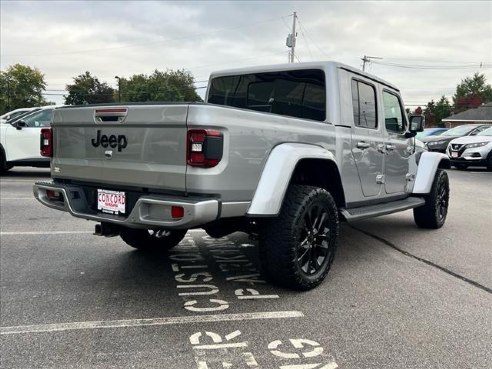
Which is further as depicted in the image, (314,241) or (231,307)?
(314,241)

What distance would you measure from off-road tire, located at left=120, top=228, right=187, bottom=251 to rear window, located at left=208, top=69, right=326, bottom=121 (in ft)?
5.24

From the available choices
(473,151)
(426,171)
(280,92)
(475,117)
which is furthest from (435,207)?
(475,117)

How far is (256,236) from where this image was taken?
4.02 m

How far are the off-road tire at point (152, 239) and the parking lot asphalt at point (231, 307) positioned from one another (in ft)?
0.43

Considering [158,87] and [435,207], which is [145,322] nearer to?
[435,207]

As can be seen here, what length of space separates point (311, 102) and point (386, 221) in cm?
340

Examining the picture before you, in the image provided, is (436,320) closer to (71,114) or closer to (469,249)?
(469,249)

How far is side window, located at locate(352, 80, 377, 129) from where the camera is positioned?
491 centimetres

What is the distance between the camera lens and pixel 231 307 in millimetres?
3670

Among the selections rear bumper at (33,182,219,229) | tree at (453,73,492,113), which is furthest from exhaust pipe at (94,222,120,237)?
tree at (453,73,492,113)

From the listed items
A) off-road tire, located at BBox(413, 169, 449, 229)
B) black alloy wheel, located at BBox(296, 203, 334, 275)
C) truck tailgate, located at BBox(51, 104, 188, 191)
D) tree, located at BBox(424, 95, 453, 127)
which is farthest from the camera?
tree, located at BBox(424, 95, 453, 127)

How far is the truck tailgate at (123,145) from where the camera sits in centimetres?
334

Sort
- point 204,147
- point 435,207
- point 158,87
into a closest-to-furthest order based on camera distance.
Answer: point 204,147 → point 435,207 → point 158,87

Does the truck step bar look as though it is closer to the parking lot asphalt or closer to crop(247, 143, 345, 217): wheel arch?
the parking lot asphalt
